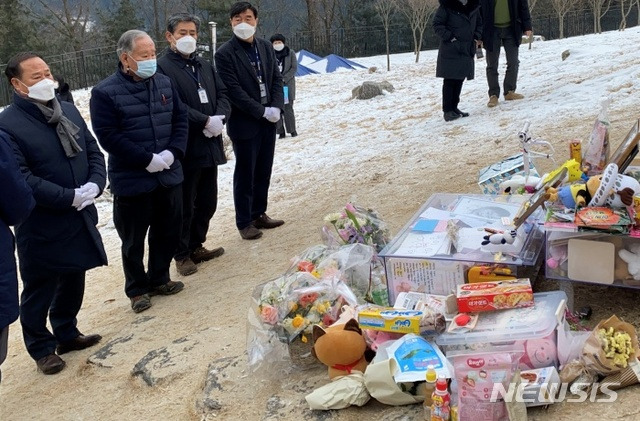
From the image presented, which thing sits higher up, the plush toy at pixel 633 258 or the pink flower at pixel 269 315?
the plush toy at pixel 633 258

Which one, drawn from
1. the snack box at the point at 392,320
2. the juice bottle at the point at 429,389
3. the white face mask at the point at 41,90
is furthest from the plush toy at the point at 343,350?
the white face mask at the point at 41,90

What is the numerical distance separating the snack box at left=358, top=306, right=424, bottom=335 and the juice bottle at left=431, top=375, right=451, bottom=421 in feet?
1.26

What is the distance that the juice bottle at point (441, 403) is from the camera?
7.87 feet

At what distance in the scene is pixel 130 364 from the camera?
3.81 m

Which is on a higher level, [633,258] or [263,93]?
[263,93]

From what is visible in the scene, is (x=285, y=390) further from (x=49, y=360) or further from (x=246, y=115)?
(x=246, y=115)

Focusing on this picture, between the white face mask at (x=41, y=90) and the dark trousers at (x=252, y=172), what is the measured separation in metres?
1.76

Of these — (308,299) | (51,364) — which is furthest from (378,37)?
(308,299)

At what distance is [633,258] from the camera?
283 centimetres

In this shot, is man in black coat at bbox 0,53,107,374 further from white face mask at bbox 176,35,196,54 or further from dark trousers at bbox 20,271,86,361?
white face mask at bbox 176,35,196,54

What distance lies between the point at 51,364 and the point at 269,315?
1.62 m

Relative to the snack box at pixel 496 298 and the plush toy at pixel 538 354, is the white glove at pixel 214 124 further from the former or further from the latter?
the plush toy at pixel 538 354

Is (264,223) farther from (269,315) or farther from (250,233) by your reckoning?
(269,315)

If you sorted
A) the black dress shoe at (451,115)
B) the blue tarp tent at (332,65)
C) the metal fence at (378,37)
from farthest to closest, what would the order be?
the metal fence at (378,37)
the blue tarp tent at (332,65)
the black dress shoe at (451,115)
